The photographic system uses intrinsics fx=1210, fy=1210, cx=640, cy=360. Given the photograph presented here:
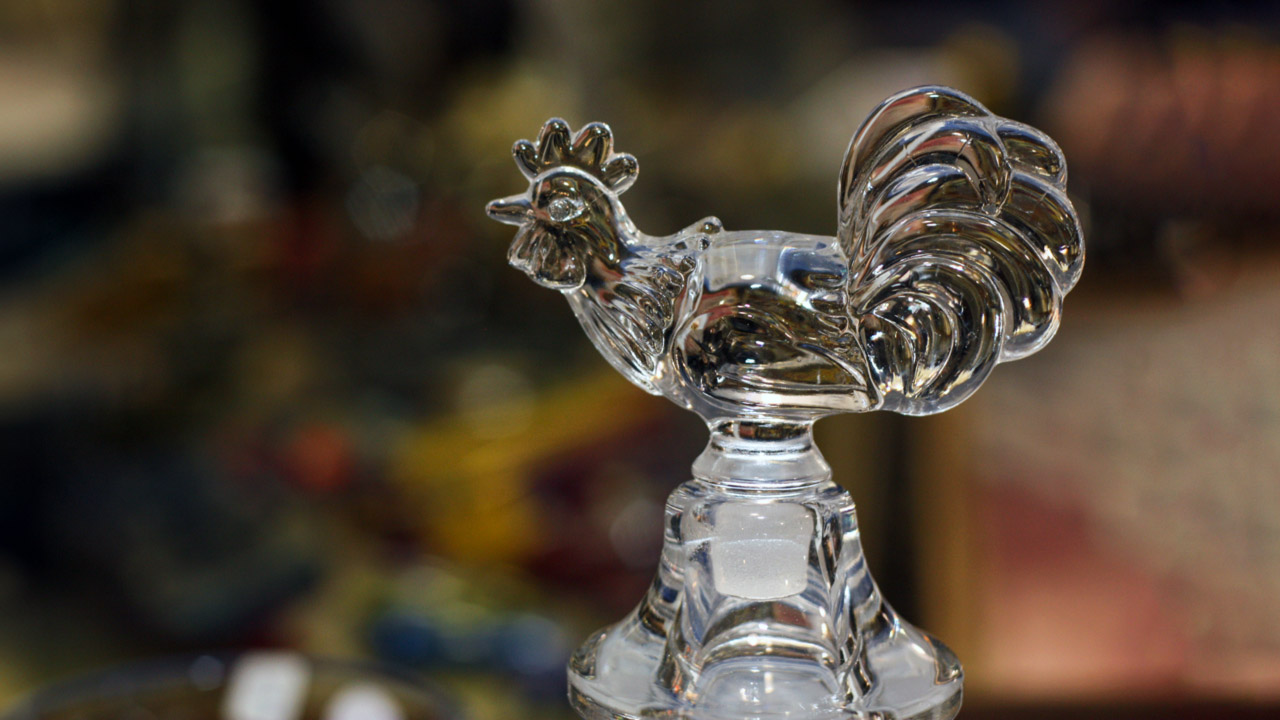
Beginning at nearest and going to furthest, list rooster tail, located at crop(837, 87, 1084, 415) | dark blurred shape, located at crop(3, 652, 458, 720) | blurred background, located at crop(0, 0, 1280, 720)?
rooster tail, located at crop(837, 87, 1084, 415) → dark blurred shape, located at crop(3, 652, 458, 720) → blurred background, located at crop(0, 0, 1280, 720)

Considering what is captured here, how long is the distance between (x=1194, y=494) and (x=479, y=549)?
644mm

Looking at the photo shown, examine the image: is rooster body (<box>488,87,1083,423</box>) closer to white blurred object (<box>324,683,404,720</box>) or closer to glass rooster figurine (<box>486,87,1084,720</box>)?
glass rooster figurine (<box>486,87,1084,720</box>)

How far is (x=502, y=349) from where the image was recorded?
1.20 meters

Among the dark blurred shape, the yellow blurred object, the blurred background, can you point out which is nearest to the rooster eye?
the dark blurred shape

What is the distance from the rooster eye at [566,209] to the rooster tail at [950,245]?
0.15 feet

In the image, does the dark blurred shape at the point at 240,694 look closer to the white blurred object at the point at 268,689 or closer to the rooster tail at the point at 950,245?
the white blurred object at the point at 268,689

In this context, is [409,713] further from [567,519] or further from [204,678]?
[567,519]

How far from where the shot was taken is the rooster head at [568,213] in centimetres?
22

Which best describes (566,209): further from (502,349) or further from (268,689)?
(502,349)

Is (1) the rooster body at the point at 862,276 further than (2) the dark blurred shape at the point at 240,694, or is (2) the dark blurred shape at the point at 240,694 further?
(2) the dark blurred shape at the point at 240,694

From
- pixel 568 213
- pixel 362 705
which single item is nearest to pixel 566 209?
pixel 568 213

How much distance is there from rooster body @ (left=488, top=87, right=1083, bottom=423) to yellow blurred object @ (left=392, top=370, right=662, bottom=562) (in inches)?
32.5

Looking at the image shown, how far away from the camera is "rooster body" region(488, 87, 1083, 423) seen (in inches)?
7.5

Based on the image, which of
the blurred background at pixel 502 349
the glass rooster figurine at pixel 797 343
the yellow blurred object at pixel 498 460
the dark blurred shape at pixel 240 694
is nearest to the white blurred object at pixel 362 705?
the dark blurred shape at pixel 240 694
